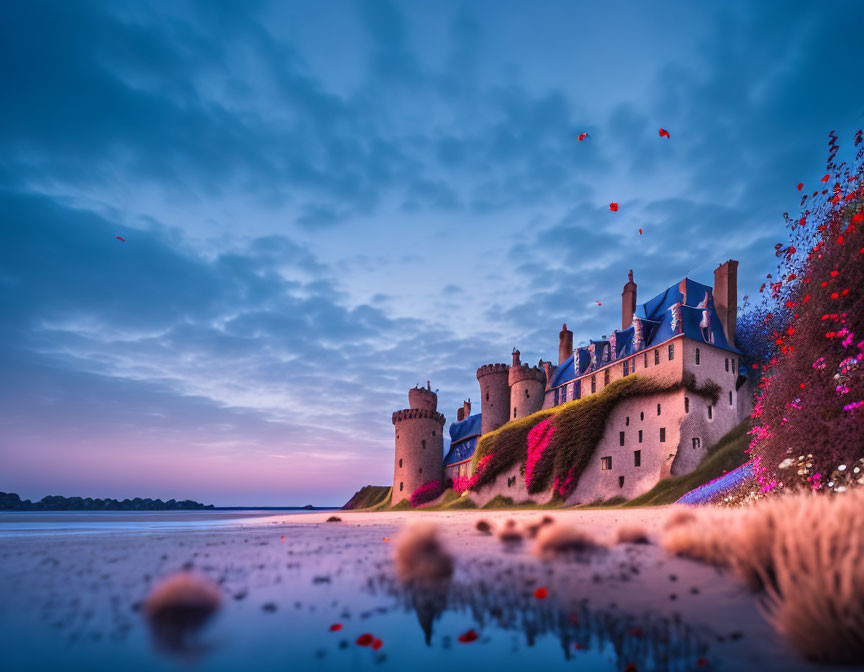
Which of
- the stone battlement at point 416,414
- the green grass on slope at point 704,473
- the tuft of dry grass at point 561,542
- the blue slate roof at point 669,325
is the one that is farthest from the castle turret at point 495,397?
the tuft of dry grass at point 561,542

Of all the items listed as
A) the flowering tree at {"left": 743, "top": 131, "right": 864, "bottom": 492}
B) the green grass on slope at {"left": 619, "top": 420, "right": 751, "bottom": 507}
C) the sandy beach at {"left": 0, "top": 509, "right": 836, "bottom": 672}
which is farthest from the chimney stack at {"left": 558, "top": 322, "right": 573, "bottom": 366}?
the sandy beach at {"left": 0, "top": 509, "right": 836, "bottom": 672}

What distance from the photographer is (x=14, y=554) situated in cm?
775

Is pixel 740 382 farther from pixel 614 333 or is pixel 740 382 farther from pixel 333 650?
pixel 333 650

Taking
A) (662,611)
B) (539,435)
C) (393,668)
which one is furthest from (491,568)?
(539,435)

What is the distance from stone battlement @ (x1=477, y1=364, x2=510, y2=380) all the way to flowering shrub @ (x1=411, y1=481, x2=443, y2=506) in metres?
14.9

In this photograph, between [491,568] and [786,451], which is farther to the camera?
[786,451]

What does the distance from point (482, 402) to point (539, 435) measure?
1716cm

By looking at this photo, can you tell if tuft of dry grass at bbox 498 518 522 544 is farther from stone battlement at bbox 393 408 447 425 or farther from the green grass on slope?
stone battlement at bbox 393 408 447 425

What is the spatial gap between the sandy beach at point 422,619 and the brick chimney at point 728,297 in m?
36.2

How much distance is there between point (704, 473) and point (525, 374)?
24086 mm

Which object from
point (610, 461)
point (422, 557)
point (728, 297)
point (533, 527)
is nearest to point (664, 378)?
point (610, 461)

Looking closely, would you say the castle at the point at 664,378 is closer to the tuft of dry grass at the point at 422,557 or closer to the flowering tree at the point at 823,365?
the flowering tree at the point at 823,365

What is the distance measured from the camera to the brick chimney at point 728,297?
35438 mm

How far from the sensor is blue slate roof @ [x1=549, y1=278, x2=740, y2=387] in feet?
111
